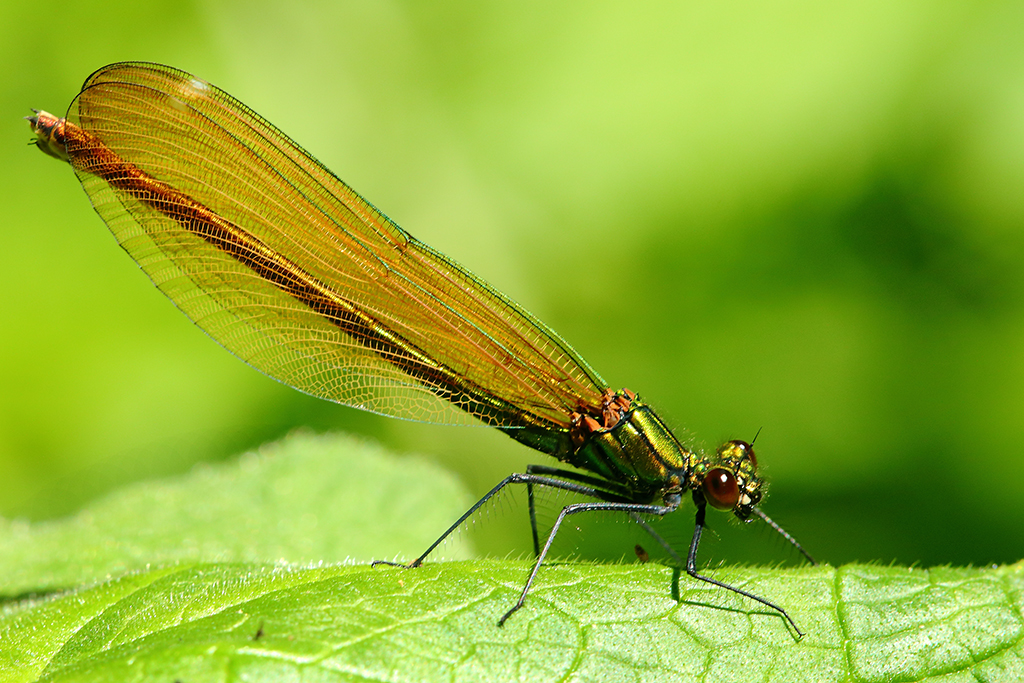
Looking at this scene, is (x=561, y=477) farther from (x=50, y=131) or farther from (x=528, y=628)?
(x=50, y=131)

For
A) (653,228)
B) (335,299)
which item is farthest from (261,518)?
(653,228)

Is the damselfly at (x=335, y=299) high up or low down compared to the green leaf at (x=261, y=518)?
up

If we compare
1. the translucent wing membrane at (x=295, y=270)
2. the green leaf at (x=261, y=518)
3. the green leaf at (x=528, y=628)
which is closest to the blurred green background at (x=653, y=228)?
the green leaf at (x=261, y=518)

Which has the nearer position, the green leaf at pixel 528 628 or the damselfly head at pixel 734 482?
the green leaf at pixel 528 628

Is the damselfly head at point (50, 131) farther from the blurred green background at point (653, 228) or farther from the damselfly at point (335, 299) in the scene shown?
the blurred green background at point (653, 228)

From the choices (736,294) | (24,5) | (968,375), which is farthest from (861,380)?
(24,5)

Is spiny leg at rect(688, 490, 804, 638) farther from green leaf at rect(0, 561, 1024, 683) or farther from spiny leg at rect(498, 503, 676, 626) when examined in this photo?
spiny leg at rect(498, 503, 676, 626)
